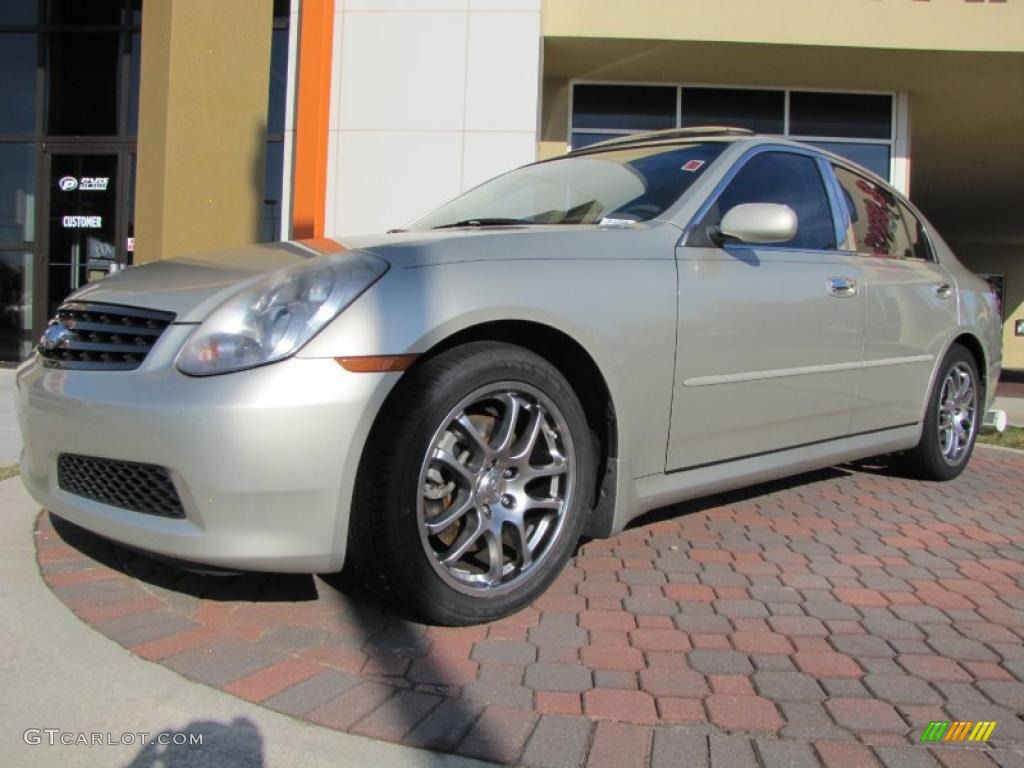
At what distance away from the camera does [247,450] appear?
2.17 m

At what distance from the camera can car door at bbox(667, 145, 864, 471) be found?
3061 millimetres

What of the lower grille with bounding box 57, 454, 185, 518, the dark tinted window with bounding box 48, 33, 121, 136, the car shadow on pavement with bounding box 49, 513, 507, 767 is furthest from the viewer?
the dark tinted window with bounding box 48, 33, 121, 136

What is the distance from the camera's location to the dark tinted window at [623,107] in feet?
34.9

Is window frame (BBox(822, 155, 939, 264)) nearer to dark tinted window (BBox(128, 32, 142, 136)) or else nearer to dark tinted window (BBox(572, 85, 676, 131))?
dark tinted window (BBox(572, 85, 676, 131))

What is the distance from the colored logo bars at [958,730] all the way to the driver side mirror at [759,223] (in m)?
1.72

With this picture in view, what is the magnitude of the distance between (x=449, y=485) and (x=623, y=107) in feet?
30.0

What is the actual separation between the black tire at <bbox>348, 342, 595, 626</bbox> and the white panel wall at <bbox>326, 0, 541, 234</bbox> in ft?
20.9

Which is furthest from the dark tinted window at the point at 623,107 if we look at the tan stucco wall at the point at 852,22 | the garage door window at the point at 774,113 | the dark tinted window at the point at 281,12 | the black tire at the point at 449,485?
the black tire at the point at 449,485

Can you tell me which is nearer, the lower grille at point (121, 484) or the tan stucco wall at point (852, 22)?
the lower grille at point (121, 484)

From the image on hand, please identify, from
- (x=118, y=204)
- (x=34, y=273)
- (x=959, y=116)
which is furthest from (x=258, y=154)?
(x=959, y=116)

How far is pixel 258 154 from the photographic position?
10062mm

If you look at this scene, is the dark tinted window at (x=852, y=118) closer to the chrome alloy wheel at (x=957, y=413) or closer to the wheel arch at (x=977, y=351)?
the wheel arch at (x=977, y=351)

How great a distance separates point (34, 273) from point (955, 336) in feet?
36.3

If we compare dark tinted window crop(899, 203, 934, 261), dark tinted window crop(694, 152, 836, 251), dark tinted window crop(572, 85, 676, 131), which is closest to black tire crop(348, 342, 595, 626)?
dark tinted window crop(694, 152, 836, 251)
